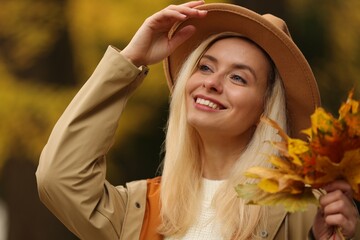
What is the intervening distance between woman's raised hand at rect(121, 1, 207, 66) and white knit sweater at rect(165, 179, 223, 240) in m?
0.48

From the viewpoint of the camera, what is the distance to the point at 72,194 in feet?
11.1

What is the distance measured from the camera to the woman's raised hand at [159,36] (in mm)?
3473

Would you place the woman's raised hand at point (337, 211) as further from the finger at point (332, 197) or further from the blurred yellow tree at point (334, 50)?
the blurred yellow tree at point (334, 50)

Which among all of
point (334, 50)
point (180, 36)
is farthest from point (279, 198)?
point (334, 50)

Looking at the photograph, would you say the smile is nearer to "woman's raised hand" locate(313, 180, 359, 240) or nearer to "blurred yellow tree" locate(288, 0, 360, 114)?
"woman's raised hand" locate(313, 180, 359, 240)

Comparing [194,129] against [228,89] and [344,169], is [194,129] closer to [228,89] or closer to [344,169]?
[228,89]

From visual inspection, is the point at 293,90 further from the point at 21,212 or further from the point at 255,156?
the point at 21,212

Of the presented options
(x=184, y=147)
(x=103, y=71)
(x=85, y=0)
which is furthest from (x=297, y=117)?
(x=85, y=0)

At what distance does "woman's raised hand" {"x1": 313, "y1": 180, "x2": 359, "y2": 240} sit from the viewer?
2.92m

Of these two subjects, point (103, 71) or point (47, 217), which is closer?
Result: point (103, 71)

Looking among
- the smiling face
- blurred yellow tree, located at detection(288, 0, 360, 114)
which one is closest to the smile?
the smiling face

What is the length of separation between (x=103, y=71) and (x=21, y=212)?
1856 mm

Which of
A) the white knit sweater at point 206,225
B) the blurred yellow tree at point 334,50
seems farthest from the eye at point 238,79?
the blurred yellow tree at point 334,50

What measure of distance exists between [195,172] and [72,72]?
1657 mm
